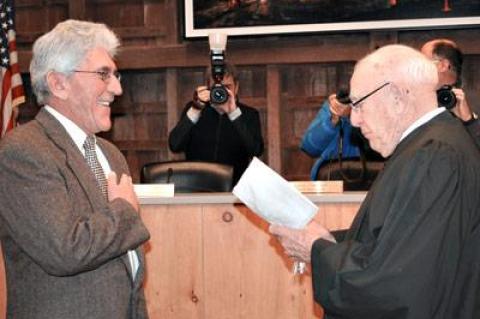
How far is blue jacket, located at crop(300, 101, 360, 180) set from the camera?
12.7 feet

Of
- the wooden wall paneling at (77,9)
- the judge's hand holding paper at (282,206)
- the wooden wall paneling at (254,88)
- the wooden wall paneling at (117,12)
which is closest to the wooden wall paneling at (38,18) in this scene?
the wooden wall paneling at (77,9)

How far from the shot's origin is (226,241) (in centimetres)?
312

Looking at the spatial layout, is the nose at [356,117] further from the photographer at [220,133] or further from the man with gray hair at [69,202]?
the photographer at [220,133]

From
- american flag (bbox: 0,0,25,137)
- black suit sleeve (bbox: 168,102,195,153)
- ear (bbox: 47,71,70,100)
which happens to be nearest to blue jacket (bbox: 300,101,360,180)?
black suit sleeve (bbox: 168,102,195,153)

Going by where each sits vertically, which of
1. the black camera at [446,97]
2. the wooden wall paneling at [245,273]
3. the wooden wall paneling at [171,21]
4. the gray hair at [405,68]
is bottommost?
the wooden wall paneling at [245,273]

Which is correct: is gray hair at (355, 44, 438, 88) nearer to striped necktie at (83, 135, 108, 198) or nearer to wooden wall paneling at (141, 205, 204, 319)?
striped necktie at (83, 135, 108, 198)

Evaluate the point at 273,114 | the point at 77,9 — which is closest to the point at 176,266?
the point at 273,114

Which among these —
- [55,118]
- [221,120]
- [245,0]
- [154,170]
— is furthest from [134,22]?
[55,118]

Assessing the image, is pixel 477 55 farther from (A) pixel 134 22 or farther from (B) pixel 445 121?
(B) pixel 445 121

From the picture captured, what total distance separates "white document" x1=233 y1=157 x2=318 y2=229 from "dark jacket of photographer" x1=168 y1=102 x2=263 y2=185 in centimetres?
231

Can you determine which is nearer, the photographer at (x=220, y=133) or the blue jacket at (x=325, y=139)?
the blue jacket at (x=325, y=139)

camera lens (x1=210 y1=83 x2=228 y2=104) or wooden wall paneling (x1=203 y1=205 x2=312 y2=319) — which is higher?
camera lens (x1=210 y1=83 x2=228 y2=104)

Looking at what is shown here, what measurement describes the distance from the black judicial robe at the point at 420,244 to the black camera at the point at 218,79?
2.12 meters

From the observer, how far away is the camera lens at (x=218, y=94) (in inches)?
162
